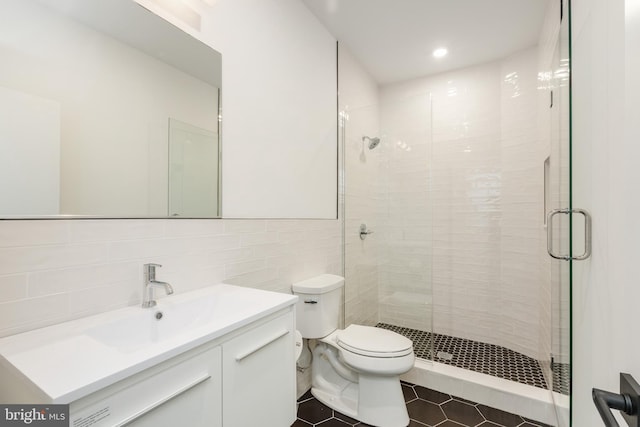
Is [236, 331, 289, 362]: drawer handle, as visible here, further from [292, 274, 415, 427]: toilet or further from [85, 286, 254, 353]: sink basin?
[292, 274, 415, 427]: toilet

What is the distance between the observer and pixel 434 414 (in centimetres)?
192

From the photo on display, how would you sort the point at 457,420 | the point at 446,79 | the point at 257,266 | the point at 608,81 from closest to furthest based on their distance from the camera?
the point at 608,81 < the point at 257,266 < the point at 457,420 < the point at 446,79

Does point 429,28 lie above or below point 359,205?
above

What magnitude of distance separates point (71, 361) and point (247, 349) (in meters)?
0.49

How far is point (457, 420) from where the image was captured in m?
1.86

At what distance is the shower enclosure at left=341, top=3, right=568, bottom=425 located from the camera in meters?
2.53

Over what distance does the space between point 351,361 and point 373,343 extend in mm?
175

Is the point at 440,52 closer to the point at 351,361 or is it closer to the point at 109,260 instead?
the point at 351,361

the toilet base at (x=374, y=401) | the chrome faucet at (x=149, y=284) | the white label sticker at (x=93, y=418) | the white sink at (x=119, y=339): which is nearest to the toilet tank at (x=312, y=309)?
the toilet base at (x=374, y=401)

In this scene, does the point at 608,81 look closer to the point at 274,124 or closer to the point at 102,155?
the point at 274,124

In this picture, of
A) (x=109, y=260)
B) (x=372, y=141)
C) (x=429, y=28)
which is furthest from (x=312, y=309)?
(x=429, y=28)

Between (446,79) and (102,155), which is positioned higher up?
(446,79)

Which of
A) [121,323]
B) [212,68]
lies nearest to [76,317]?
[121,323]

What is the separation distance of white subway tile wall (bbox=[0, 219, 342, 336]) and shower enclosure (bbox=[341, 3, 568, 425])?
3.83ft
